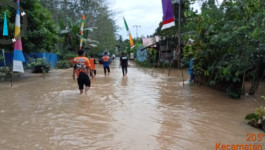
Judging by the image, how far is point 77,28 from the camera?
22.8m

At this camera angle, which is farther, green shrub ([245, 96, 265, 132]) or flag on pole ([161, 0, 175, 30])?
flag on pole ([161, 0, 175, 30])

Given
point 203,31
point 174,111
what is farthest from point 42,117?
point 203,31

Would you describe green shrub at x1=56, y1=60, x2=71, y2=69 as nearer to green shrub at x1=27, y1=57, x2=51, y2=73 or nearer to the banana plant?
the banana plant

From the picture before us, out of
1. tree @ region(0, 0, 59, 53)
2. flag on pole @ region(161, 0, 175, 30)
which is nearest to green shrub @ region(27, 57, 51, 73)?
tree @ region(0, 0, 59, 53)

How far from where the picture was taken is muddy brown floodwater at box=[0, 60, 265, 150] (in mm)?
3873

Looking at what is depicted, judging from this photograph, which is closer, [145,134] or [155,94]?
[145,134]

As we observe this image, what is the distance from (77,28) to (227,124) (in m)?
20.1

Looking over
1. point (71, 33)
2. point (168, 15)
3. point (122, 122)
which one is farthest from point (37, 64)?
point (122, 122)

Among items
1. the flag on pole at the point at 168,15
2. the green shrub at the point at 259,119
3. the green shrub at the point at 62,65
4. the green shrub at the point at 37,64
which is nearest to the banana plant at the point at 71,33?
the green shrub at the point at 62,65

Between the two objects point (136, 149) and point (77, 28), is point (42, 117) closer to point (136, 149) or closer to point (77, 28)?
point (136, 149)

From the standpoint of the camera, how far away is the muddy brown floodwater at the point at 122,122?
3873mm

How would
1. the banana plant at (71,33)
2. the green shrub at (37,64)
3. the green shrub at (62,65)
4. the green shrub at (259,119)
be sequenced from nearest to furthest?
the green shrub at (259,119)
the green shrub at (37,64)
the green shrub at (62,65)
the banana plant at (71,33)

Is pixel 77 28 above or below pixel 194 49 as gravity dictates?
above

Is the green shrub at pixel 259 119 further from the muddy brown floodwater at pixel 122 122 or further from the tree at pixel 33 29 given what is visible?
the tree at pixel 33 29
